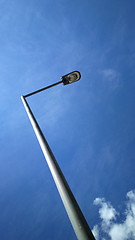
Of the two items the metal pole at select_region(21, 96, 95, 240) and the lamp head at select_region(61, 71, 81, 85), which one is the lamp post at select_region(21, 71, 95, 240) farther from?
the lamp head at select_region(61, 71, 81, 85)

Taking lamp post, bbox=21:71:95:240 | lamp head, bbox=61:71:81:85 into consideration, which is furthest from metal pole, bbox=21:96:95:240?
lamp head, bbox=61:71:81:85

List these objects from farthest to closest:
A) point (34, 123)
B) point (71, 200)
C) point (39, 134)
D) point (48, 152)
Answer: point (34, 123)
point (39, 134)
point (48, 152)
point (71, 200)

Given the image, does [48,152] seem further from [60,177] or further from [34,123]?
[34,123]

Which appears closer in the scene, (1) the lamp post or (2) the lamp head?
(1) the lamp post

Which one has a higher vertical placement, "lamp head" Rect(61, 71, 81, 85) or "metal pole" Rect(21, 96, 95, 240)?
"lamp head" Rect(61, 71, 81, 85)

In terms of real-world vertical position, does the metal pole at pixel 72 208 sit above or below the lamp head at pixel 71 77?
below

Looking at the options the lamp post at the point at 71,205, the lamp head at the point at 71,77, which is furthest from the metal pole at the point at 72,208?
the lamp head at the point at 71,77

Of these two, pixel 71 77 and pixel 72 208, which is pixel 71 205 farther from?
pixel 71 77

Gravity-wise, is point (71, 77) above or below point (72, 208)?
above

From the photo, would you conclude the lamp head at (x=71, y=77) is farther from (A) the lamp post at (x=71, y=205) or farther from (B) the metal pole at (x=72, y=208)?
(B) the metal pole at (x=72, y=208)

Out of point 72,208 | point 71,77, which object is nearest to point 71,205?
point 72,208

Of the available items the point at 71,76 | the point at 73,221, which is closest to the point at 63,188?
the point at 73,221

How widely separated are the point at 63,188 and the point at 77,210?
0.34 meters

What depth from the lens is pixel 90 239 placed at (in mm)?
1937
